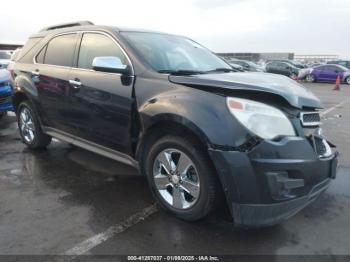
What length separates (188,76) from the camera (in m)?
3.61

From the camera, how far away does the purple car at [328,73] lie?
2586 cm

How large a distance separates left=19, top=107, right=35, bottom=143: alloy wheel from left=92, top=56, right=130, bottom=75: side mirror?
240 cm

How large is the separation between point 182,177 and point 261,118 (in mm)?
920

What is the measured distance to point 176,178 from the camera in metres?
3.56

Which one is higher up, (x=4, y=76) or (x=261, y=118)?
(x=261, y=118)

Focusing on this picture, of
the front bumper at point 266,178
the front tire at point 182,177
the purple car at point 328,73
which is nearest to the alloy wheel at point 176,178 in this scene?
the front tire at point 182,177

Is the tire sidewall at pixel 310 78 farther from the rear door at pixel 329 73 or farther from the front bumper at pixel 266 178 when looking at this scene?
the front bumper at pixel 266 178

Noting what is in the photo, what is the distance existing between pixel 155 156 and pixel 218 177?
0.72m

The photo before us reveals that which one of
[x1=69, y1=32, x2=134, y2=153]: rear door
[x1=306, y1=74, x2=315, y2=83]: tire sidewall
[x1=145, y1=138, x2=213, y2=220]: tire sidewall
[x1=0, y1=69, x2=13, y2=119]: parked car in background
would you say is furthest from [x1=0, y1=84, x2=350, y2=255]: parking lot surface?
[x1=306, y1=74, x2=315, y2=83]: tire sidewall

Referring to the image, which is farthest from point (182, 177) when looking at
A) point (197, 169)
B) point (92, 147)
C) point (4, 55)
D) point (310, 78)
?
point (310, 78)

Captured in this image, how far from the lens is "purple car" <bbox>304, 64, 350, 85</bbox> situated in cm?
2586

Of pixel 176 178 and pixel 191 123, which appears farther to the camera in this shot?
pixel 176 178

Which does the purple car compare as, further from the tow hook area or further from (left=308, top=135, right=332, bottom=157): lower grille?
the tow hook area

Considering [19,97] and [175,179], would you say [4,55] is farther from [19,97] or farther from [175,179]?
[175,179]
